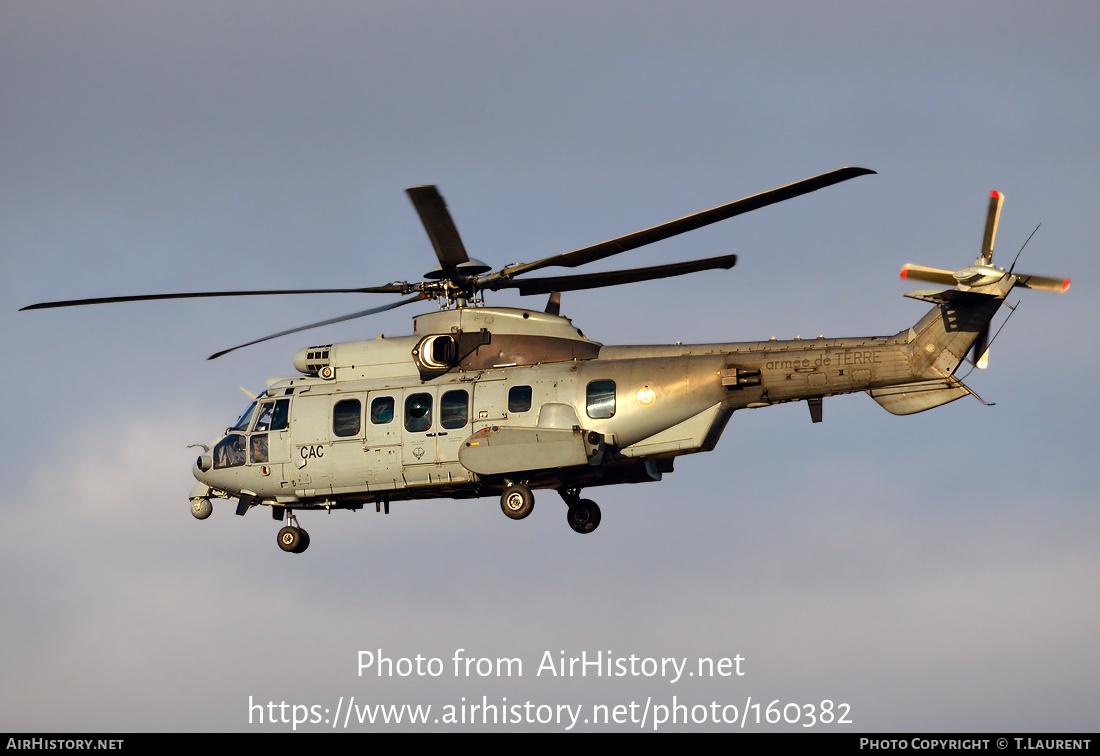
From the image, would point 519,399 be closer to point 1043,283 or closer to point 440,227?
point 440,227

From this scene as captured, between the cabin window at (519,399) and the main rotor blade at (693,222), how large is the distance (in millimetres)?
2645

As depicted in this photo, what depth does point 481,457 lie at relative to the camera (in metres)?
34.9

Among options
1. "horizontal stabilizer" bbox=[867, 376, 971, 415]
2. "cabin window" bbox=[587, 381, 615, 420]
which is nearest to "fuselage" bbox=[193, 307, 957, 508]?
"cabin window" bbox=[587, 381, 615, 420]

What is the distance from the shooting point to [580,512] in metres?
37.4

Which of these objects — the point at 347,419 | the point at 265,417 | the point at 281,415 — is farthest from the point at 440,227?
the point at 265,417

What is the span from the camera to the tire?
37750 millimetres

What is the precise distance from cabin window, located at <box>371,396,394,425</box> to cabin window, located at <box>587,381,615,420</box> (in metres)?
4.60

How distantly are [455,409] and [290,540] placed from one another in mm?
5376

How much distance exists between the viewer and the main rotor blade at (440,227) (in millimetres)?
31703

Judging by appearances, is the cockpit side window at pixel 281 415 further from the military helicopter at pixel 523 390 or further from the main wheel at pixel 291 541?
the main wheel at pixel 291 541

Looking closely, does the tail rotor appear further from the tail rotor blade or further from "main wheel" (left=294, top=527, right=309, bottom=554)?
"main wheel" (left=294, top=527, right=309, bottom=554)

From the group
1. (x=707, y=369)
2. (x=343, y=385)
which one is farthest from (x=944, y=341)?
(x=343, y=385)

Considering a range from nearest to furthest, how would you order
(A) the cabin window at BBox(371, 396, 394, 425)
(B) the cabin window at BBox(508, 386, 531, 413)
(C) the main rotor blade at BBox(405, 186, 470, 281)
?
(C) the main rotor blade at BBox(405, 186, 470, 281), (B) the cabin window at BBox(508, 386, 531, 413), (A) the cabin window at BBox(371, 396, 394, 425)
